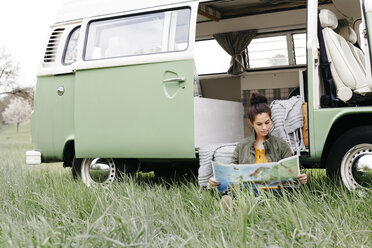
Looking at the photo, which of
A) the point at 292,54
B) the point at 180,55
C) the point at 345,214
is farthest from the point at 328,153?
the point at 292,54

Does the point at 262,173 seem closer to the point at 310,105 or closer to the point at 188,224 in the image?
the point at 188,224

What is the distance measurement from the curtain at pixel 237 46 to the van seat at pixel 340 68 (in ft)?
7.45

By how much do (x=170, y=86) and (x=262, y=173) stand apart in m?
1.74

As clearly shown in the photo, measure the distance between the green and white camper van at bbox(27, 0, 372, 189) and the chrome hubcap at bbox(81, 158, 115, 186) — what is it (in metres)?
0.01

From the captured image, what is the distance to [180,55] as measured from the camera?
4.71 metres

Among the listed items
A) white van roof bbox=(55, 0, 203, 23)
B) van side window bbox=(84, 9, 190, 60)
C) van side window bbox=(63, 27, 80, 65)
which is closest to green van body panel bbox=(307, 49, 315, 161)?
van side window bbox=(84, 9, 190, 60)

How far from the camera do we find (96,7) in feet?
17.8

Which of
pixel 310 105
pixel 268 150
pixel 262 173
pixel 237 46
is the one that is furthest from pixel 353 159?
pixel 237 46

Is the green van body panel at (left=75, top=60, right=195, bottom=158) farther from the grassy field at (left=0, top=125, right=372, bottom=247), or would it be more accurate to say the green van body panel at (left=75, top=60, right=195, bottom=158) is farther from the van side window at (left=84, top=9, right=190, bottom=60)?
the grassy field at (left=0, top=125, right=372, bottom=247)

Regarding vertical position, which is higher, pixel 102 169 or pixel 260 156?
pixel 260 156

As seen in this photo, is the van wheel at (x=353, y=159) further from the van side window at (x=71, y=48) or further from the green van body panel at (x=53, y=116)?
the van side window at (x=71, y=48)

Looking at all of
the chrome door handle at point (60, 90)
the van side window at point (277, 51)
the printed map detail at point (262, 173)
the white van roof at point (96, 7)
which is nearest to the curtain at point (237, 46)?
the van side window at point (277, 51)

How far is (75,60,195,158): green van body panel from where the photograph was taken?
4.66 meters

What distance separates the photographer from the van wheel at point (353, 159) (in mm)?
3938
